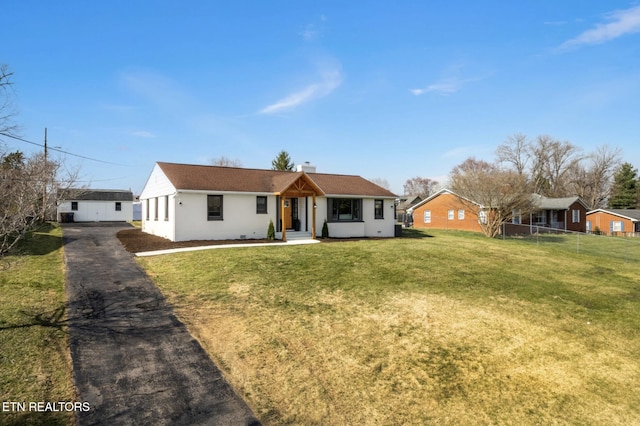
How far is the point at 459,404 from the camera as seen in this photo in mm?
4871

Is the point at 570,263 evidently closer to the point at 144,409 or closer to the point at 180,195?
the point at 144,409

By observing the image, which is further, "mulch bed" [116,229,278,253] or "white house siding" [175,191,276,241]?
"white house siding" [175,191,276,241]

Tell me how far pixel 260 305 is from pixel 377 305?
2.85 metres

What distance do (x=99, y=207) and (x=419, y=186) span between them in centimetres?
8433

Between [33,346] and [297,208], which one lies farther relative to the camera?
[297,208]

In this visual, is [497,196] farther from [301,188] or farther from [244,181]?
[244,181]

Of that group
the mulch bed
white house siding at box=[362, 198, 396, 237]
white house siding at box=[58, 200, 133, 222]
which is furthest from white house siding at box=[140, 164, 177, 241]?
white house siding at box=[58, 200, 133, 222]

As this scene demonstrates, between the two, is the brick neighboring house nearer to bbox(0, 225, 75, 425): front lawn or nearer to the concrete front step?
the concrete front step

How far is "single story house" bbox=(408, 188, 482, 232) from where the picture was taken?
35200 mm

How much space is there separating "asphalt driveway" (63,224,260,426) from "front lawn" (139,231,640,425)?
1.02 ft

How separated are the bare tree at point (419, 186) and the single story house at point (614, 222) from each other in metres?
52.7

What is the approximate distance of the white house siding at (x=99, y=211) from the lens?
3800 centimetres

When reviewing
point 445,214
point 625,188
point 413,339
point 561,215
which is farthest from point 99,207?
point 625,188

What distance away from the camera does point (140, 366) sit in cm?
546
